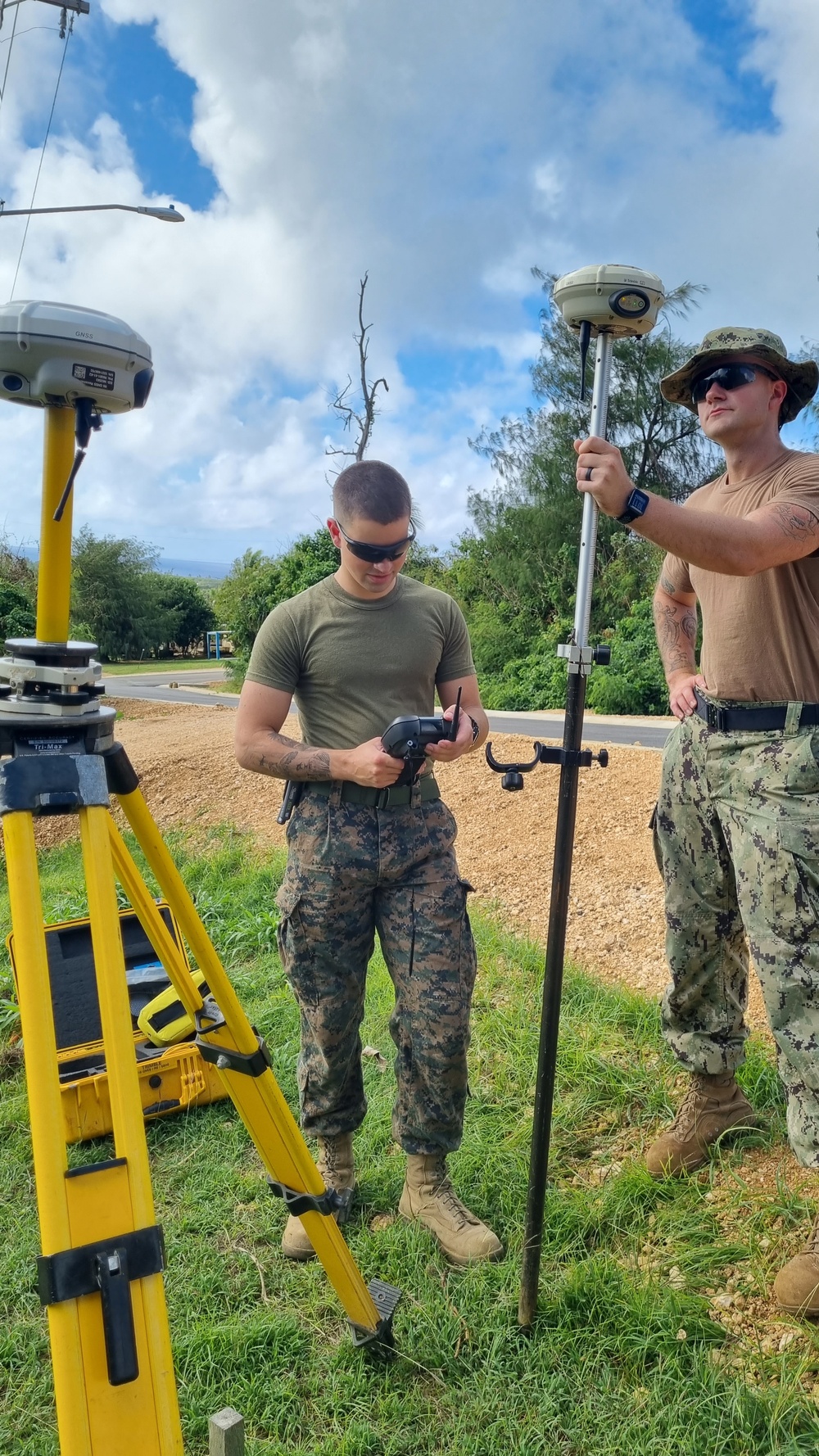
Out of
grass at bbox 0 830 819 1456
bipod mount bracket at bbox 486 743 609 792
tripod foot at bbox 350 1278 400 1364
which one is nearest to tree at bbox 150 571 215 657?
grass at bbox 0 830 819 1456

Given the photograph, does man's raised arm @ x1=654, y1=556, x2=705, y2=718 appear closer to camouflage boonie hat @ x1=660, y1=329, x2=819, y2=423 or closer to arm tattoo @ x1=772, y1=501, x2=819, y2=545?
camouflage boonie hat @ x1=660, y1=329, x2=819, y2=423

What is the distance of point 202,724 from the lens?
1477 centimetres

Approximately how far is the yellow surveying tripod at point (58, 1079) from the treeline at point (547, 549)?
1989 centimetres

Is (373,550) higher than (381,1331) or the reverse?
higher

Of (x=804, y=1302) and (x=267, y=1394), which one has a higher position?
(x=804, y=1302)

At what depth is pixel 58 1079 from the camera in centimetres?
111

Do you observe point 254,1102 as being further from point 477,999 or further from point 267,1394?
point 477,999

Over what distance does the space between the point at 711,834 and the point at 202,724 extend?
13.0 m

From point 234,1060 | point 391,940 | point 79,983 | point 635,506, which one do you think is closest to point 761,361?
point 635,506

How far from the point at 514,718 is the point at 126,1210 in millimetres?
17088

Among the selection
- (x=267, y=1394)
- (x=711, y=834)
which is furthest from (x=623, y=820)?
(x=267, y=1394)

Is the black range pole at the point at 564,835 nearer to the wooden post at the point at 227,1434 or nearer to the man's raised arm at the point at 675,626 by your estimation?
the wooden post at the point at 227,1434

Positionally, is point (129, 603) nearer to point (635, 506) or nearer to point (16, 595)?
point (16, 595)

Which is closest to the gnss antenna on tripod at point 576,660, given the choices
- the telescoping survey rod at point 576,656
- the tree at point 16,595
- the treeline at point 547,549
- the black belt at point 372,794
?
the telescoping survey rod at point 576,656
